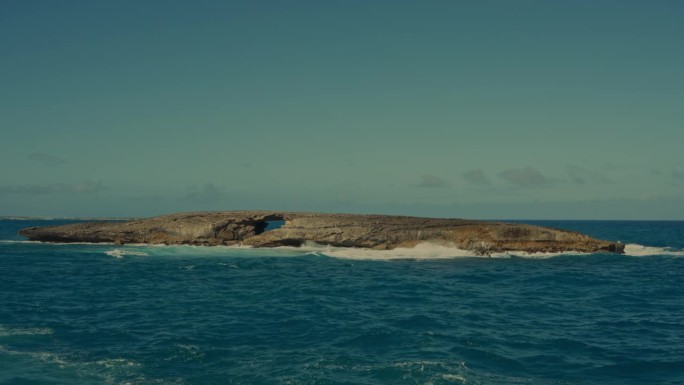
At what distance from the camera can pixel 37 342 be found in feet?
61.2

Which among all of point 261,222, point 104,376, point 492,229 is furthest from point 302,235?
point 104,376

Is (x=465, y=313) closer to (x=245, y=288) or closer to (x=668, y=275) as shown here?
(x=245, y=288)

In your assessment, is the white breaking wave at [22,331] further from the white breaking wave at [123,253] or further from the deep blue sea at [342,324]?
the white breaking wave at [123,253]

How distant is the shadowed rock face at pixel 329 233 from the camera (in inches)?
2053

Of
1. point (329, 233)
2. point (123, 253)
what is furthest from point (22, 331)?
point (329, 233)

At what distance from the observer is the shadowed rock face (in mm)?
52156

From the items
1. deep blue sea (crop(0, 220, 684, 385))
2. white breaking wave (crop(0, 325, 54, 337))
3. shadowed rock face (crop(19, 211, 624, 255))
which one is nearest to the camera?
deep blue sea (crop(0, 220, 684, 385))

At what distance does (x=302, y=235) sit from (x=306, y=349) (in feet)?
132

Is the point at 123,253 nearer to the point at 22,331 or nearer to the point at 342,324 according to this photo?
the point at 22,331

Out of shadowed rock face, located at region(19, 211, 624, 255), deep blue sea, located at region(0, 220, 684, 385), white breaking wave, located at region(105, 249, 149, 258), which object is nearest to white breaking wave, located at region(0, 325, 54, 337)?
deep blue sea, located at region(0, 220, 684, 385)

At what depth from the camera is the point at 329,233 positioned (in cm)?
5619

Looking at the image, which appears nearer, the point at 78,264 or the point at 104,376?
the point at 104,376

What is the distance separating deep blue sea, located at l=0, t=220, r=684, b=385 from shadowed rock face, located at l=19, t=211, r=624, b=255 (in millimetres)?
11007

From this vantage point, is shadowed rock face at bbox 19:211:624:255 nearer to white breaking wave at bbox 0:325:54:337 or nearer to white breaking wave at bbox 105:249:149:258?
white breaking wave at bbox 105:249:149:258
